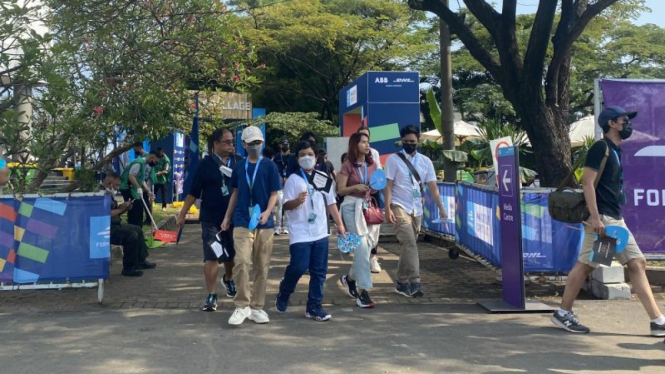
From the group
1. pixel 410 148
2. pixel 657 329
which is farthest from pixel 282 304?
pixel 657 329

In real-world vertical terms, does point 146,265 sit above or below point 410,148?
below

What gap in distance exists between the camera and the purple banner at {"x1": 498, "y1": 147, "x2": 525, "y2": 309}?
20.4 feet

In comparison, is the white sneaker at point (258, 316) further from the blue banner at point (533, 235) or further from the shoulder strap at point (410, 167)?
the blue banner at point (533, 235)

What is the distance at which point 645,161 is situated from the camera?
753cm

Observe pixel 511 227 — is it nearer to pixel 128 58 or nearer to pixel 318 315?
pixel 318 315

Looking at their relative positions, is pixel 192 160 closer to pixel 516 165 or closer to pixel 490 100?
pixel 516 165

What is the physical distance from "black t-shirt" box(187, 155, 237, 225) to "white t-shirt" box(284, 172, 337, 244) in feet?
2.33

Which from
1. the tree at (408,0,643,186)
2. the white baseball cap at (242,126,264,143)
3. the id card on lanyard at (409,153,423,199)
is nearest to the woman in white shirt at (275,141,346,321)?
the white baseball cap at (242,126,264,143)

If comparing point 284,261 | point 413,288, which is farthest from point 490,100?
point 413,288

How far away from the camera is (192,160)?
8.52 meters

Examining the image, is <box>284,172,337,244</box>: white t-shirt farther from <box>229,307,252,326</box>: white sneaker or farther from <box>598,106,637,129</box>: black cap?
<box>598,106,637,129</box>: black cap

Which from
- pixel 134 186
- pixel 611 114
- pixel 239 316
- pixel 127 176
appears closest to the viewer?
pixel 611 114

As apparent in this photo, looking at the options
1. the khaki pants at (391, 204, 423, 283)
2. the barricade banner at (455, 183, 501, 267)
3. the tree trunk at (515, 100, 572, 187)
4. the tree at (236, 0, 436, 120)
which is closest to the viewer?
the khaki pants at (391, 204, 423, 283)

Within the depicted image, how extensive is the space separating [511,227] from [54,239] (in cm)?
471
